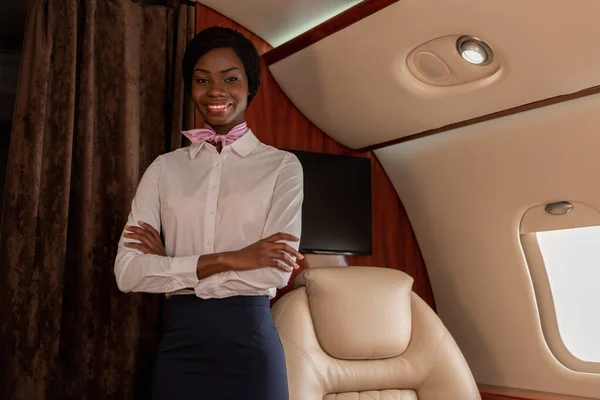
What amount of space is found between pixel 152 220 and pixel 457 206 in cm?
175

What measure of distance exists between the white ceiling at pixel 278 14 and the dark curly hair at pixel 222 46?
2.39 ft

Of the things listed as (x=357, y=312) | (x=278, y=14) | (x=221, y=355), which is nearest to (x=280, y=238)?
(x=221, y=355)

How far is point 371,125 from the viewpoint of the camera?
315 cm

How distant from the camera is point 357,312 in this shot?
2.64 meters

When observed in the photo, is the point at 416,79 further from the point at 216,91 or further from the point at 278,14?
the point at 216,91

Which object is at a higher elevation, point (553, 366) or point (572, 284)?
point (572, 284)

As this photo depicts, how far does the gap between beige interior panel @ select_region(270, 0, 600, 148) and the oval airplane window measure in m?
0.66

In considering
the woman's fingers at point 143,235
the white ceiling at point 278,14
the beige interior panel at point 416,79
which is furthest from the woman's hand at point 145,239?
the white ceiling at point 278,14

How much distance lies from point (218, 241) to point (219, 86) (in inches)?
19.1

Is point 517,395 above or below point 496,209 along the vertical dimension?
below

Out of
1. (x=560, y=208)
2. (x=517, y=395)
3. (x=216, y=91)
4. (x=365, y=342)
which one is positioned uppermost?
(x=216, y=91)

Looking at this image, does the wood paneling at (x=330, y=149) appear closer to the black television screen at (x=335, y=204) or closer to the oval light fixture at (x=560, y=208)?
the black television screen at (x=335, y=204)

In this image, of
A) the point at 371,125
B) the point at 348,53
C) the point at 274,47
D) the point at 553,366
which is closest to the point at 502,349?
the point at 553,366

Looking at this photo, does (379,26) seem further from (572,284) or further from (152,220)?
(572,284)
